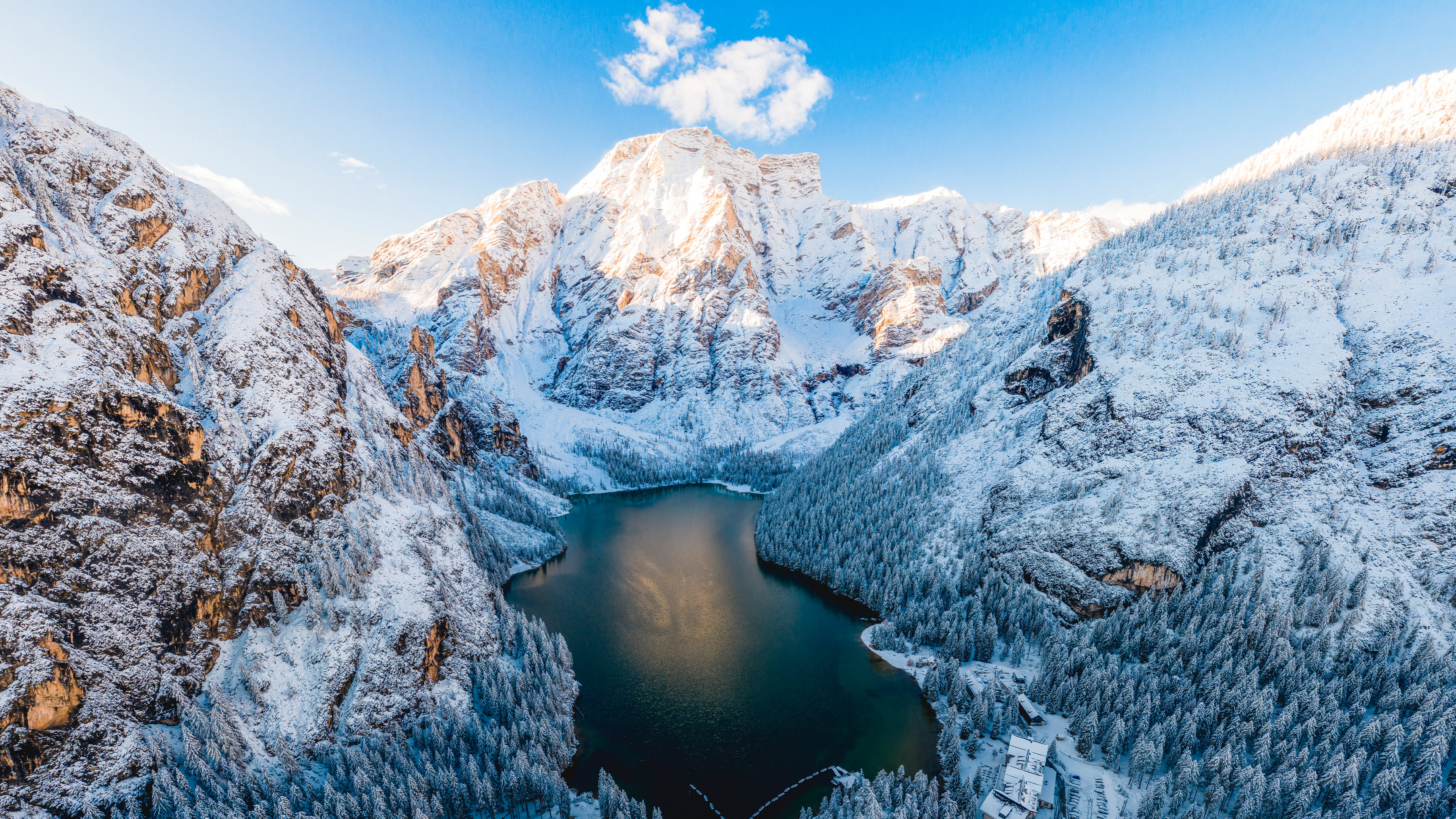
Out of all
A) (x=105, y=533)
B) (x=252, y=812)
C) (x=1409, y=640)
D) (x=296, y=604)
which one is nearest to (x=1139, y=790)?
(x=1409, y=640)

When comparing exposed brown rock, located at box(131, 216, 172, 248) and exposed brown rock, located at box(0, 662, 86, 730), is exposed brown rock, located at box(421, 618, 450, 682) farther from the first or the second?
exposed brown rock, located at box(131, 216, 172, 248)

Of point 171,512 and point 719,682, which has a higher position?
point 171,512

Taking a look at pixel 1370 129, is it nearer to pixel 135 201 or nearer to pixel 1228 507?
pixel 1228 507

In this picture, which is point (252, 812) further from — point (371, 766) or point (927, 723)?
point (927, 723)

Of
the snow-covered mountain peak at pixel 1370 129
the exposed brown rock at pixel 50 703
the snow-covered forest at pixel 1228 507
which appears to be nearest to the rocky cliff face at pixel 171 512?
the exposed brown rock at pixel 50 703

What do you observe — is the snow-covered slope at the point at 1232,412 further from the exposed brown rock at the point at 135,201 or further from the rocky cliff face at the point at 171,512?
the exposed brown rock at the point at 135,201

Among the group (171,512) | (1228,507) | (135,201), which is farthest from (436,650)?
(1228,507)

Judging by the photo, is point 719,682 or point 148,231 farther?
point 719,682
